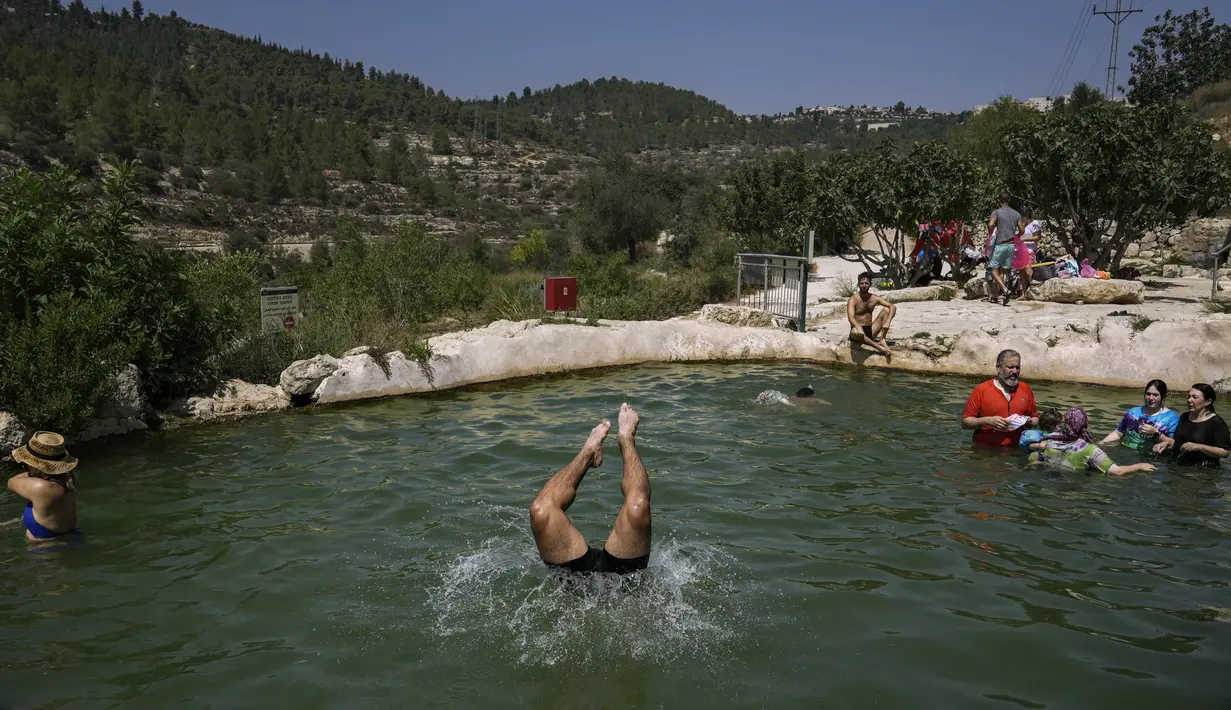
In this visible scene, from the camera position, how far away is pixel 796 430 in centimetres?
1010

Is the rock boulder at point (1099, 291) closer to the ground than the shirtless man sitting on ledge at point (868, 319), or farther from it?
farther from it

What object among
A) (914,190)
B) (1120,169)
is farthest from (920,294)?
(1120,169)

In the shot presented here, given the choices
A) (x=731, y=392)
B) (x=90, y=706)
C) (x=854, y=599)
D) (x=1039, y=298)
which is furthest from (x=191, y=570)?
(x=1039, y=298)

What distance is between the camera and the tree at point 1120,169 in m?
18.1

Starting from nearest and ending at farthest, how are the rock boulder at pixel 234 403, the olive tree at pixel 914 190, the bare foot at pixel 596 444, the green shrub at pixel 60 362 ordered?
the bare foot at pixel 596 444 < the green shrub at pixel 60 362 < the rock boulder at pixel 234 403 < the olive tree at pixel 914 190

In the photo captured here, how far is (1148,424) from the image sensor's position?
28.6 feet

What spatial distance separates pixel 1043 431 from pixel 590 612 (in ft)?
19.3

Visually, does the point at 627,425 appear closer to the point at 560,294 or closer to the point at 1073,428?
the point at 1073,428

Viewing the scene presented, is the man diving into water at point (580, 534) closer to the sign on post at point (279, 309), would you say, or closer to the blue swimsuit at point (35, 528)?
the blue swimsuit at point (35, 528)

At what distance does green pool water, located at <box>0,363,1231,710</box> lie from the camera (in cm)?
473

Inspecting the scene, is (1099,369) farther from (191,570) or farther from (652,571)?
(191,570)

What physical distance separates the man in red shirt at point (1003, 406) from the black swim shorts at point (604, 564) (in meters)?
5.09

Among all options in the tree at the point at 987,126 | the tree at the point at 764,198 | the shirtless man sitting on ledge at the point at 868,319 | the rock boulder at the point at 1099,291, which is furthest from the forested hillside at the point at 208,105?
the rock boulder at the point at 1099,291

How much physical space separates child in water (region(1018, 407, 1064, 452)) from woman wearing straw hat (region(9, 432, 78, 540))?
8.60 m
